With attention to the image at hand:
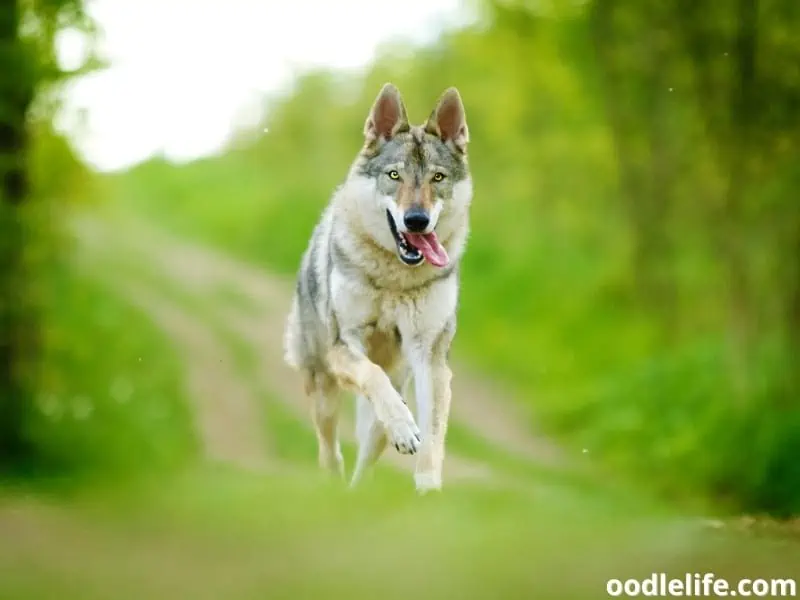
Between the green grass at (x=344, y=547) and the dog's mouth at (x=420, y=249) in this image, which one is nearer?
the green grass at (x=344, y=547)

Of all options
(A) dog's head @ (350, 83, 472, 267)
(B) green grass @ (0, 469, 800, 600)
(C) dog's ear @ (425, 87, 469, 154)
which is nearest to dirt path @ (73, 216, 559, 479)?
(B) green grass @ (0, 469, 800, 600)

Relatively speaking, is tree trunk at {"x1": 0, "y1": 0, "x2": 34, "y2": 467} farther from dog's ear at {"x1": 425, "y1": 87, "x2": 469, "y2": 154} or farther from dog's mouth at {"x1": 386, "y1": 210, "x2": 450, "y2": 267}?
dog's mouth at {"x1": 386, "y1": 210, "x2": 450, "y2": 267}

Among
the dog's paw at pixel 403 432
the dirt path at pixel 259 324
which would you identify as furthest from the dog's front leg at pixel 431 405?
the dirt path at pixel 259 324

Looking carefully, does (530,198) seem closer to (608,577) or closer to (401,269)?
(401,269)

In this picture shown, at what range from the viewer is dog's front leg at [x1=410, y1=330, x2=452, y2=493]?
6828mm

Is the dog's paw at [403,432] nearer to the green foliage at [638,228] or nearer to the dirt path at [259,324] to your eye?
the dirt path at [259,324]

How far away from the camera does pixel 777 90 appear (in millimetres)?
11039

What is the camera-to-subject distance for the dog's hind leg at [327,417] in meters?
7.83

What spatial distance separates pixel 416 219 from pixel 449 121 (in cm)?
82

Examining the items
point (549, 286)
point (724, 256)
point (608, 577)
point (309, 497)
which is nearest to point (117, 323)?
point (549, 286)

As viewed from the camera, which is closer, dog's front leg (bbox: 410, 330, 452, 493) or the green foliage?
dog's front leg (bbox: 410, 330, 452, 493)

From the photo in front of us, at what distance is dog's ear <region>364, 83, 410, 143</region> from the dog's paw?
1.70 meters

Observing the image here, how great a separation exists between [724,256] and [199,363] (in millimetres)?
7694

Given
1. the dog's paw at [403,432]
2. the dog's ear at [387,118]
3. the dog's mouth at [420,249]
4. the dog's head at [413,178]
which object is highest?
A: the dog's ear at [387,118]
